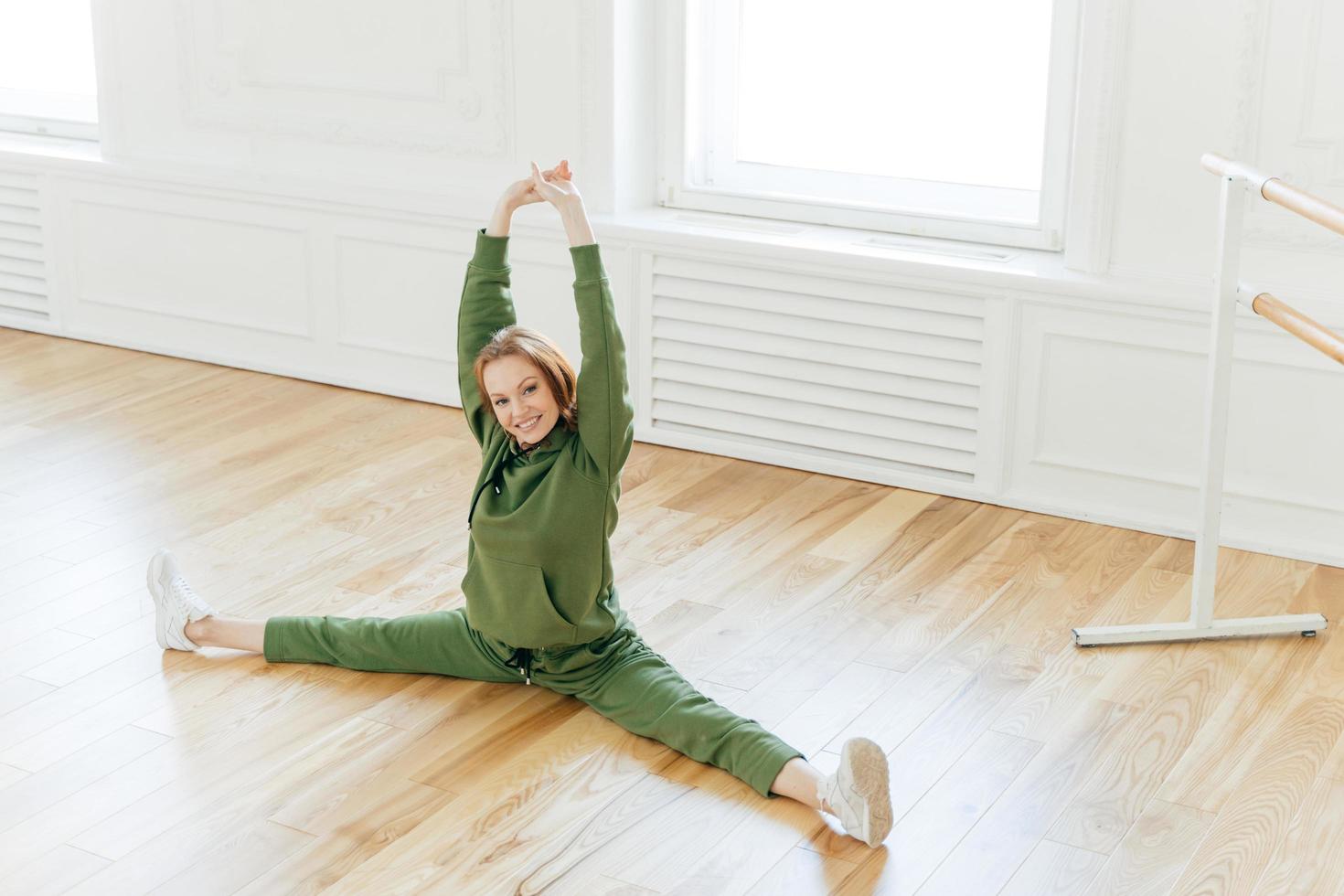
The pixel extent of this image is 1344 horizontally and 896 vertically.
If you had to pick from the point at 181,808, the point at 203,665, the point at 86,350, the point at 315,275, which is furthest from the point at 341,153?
the point at 181,808

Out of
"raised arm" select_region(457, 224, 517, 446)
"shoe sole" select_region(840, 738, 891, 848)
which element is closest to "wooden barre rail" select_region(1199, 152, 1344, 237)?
"shoe sole" select_region(840, 738, 891, 848)

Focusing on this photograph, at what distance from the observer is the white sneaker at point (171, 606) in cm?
277

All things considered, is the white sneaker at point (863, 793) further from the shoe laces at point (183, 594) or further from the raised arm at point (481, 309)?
the shoe laces at point (183, 594)

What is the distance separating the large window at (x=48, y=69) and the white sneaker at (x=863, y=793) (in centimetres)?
360

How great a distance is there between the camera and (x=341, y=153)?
13.8 feet

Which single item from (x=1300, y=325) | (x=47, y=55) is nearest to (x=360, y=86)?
(x=47, y=55)

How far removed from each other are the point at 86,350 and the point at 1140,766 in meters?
3.44

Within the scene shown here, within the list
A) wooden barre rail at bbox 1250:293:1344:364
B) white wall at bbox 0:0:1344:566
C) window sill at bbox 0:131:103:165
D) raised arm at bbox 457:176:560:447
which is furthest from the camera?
window sill at bbox 0:131:103:165

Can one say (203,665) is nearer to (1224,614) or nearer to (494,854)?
(494,854)

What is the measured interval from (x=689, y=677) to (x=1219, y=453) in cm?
105

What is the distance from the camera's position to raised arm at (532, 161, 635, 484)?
7.73 feet

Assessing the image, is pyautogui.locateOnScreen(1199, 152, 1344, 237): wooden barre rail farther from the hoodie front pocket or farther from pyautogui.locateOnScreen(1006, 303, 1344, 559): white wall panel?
the hoodie front pocket

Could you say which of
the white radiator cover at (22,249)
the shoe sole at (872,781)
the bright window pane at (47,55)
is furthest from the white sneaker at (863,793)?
the bright window pane at (47,55)

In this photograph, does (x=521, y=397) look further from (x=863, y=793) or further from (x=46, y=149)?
(x=46, y=149)
